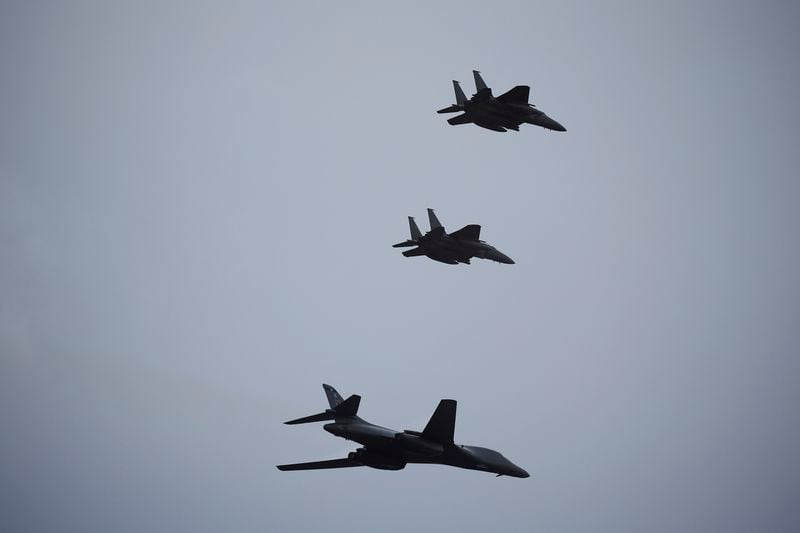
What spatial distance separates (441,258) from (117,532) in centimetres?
17545

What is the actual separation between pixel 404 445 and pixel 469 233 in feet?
80.4

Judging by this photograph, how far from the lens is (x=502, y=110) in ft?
202

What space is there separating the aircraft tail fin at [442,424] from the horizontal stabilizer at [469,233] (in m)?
22.7

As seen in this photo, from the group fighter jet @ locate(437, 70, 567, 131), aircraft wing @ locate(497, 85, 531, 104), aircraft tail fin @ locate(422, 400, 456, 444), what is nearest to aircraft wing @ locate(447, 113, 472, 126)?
fighter jet @ locate(437, 70, 567, 131)

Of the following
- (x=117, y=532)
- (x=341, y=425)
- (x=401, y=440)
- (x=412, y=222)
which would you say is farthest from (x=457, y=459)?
(x=117, y=532)

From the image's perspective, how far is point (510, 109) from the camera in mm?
61438

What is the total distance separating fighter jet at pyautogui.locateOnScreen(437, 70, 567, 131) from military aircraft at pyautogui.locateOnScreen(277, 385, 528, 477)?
29.0m

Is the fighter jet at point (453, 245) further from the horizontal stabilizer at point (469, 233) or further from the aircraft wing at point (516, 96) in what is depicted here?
the aircraft wing at point (516, 96)

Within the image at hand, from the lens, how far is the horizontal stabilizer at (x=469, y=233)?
6175cm

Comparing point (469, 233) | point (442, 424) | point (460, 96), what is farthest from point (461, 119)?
point (442, 424)

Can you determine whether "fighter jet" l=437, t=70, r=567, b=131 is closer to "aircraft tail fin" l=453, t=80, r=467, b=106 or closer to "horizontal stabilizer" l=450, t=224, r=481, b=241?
"aircraft tail fin" l=453, t=80, r=467, b=106

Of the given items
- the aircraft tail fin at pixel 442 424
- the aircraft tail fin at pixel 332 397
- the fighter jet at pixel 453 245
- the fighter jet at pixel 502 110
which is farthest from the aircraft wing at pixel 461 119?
the aircraft tail fin at pixel 442 424

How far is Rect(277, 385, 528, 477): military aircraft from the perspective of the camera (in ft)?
138

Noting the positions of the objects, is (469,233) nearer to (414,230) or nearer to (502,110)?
(414,230)
